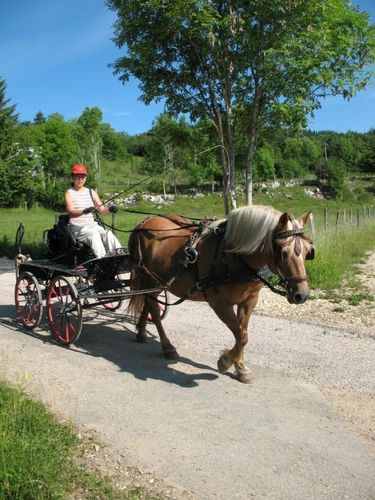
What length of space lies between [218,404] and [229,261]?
1502 millimetres

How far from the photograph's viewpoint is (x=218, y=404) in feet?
16.0

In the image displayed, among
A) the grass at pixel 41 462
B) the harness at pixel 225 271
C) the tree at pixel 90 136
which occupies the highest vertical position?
the tree at pixel 90 136

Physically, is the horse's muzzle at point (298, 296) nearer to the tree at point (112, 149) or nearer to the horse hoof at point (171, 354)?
the horse hoof at point (171, 354)

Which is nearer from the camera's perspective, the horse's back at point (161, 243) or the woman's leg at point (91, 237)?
the horse's back at point (161, 243)

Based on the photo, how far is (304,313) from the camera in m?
8.22

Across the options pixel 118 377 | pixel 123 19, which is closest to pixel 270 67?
pixel 123 19

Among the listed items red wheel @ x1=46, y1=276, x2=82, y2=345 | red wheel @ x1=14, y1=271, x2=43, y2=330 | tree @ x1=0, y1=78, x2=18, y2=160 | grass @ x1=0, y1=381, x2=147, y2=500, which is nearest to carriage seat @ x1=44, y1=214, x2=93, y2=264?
red wheel @ x1=46, y1=276, x2=82, y2=345

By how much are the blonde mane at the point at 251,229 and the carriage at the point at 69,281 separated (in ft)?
5.13

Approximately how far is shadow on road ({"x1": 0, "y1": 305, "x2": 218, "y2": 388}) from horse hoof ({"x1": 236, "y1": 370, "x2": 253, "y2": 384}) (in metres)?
0.31

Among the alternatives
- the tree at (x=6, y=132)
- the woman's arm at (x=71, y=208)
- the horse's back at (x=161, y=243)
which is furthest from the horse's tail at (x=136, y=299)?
the tree at (x=6, y=132)

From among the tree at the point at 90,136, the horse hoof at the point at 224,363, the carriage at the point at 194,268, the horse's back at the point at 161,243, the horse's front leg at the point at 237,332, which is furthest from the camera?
the tree at the point at 90,136

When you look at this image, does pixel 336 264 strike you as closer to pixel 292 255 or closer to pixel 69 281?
pixel 69 281

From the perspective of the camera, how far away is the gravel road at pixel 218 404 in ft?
12.0

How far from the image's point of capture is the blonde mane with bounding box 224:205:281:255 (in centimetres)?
481
